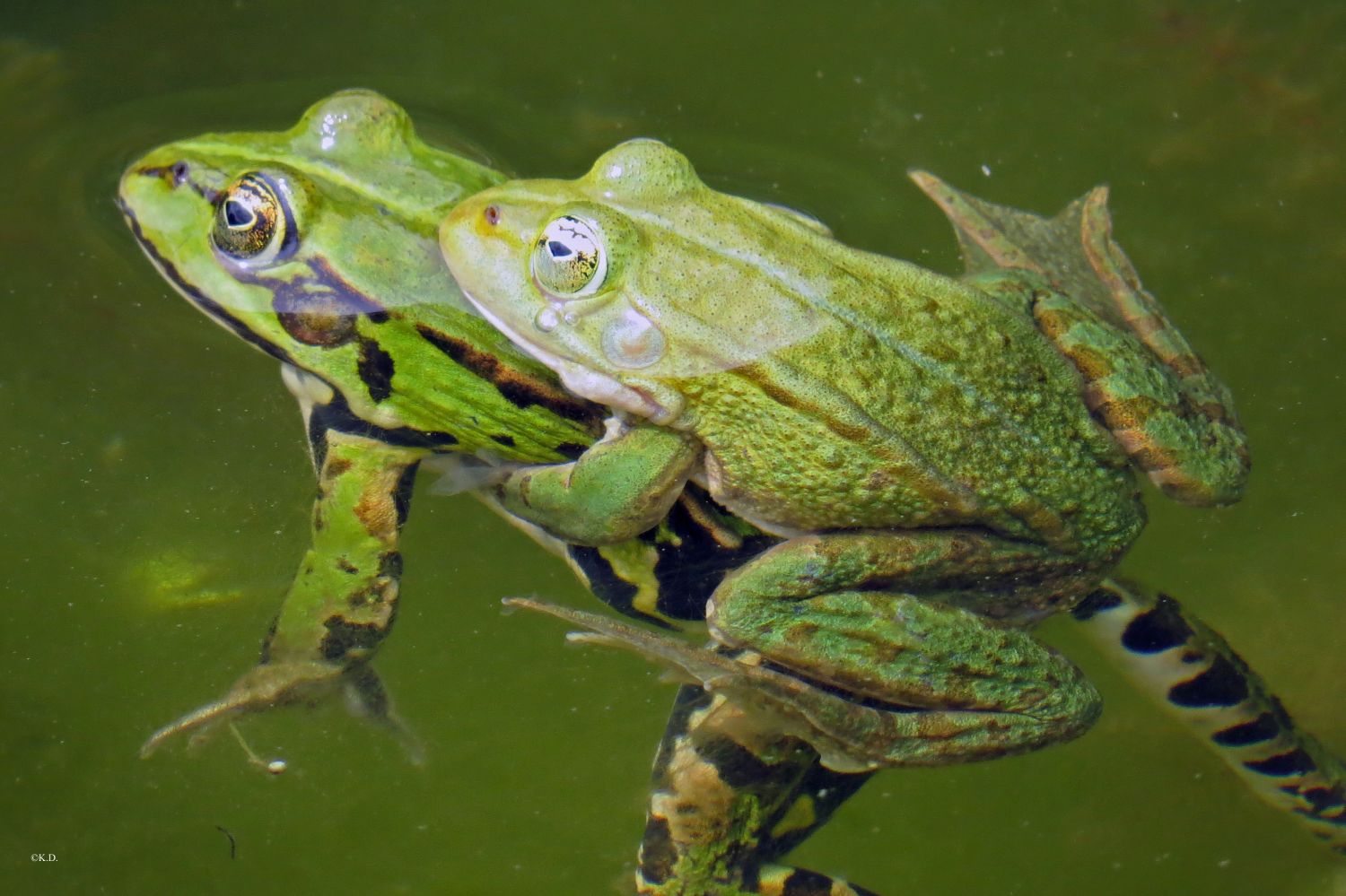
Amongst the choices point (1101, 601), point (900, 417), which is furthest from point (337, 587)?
point (1101, 601)

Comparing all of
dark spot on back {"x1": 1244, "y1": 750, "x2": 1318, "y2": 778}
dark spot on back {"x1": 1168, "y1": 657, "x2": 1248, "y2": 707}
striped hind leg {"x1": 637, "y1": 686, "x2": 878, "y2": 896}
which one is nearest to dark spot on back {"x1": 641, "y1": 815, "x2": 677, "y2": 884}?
striped hind leg {"x1": 637, "y1": 686, "x2": 878, "y2": 896}

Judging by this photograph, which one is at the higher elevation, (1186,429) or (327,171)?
(1186,429)

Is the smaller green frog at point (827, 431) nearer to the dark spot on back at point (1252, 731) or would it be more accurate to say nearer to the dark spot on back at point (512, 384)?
the dark spot on back at point (512, 384)

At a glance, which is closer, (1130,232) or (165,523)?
(165,523)

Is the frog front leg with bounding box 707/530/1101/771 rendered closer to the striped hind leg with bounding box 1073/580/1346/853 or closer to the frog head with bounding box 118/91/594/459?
the frog head with bounding box 118/91/594/459

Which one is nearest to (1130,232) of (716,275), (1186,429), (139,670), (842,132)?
(842,132)

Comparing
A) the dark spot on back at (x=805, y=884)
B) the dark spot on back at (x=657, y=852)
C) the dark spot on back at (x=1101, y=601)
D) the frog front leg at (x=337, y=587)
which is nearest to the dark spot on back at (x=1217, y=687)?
the dark spot on back at (x=1101, y=601)

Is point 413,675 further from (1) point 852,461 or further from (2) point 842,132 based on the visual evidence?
(2) point 842,132

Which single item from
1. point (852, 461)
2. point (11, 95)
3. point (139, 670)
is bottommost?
point (139, 670)

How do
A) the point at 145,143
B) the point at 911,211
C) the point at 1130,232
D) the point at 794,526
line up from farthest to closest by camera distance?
the point at 1130,232, the point at 911,211, the point at 145,143, the point at 794,526
